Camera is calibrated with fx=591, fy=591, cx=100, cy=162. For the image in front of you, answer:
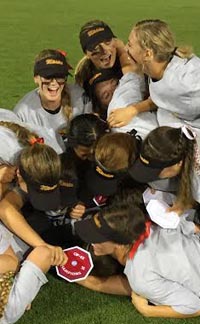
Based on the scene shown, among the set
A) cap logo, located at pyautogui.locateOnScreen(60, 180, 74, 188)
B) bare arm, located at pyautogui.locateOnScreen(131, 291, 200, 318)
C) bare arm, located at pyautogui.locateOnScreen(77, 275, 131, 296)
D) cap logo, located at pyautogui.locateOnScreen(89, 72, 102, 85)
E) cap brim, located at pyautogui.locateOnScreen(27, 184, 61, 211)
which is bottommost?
bare arm, located at pyautogui.locateOnScreen(77, 275, 131, 296)

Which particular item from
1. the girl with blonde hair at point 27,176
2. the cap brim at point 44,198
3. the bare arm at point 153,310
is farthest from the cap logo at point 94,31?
the bare arm at point 153,310

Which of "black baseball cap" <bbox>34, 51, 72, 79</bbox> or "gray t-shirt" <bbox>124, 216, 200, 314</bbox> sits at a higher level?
"black baseball cap" <bbox>34, 51, 72, 79</bbox>

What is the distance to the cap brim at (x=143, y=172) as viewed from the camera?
9.63ft

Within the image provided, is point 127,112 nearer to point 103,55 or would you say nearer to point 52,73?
point 52,73

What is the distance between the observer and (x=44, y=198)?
9.49 feet

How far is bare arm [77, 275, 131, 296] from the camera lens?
9.79 feet

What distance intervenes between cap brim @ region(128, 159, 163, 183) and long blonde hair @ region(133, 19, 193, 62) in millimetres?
597

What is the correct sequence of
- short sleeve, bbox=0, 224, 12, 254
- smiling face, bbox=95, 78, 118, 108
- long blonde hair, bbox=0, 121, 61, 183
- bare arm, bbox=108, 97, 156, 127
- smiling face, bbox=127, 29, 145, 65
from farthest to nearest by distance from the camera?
smiling face, bbox=95, 78, 118, 108 < bare arm, bbox=108, 97, 156, 127 < smiling face, bbox=127, 29, 145, 65 < short sleeve, bbox=0, 224, 12, 254 < long blonde hair, bbox=0, 121, 61, 183

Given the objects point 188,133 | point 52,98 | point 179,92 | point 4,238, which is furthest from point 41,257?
point 52,98

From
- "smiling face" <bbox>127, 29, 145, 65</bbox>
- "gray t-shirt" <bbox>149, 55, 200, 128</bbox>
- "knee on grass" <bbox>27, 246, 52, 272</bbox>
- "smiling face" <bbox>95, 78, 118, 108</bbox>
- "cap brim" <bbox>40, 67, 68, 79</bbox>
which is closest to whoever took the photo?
"knee on grass" <bbox>27, 246, 52, 272</bbox>

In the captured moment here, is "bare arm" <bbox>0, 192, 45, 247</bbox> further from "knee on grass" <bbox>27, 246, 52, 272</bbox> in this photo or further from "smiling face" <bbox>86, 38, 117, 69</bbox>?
"smiling face" <bbox>86, 38, 117, 69</bbox>

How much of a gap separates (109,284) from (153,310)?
0.30m

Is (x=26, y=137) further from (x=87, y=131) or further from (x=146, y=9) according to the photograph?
(x=146, y=9)

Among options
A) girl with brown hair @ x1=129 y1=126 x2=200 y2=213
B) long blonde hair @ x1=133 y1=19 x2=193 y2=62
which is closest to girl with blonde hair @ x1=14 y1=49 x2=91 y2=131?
long blonde hair @ x1=133 y1=19 x2=193 y2=62
